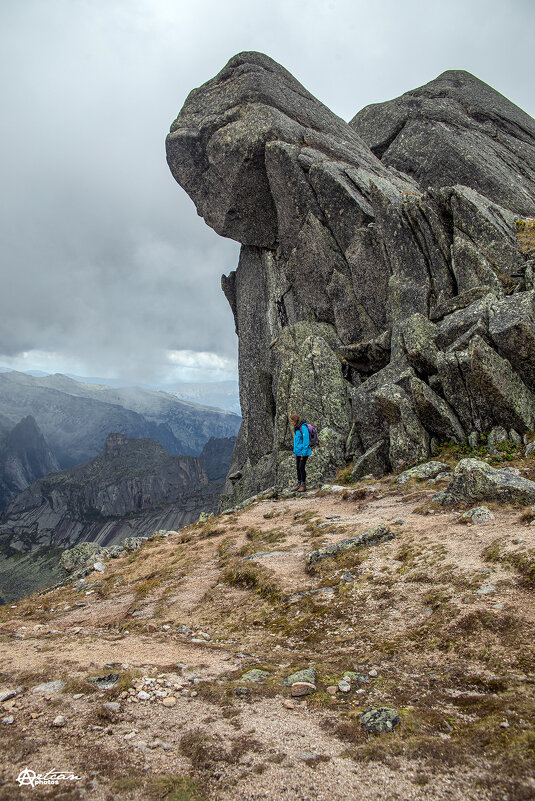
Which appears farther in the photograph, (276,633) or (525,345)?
(525,345)

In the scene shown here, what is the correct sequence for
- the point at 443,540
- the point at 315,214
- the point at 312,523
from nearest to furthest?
the point at 443,540
the point at 312,523
the point at 315,214

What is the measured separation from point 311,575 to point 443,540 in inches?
166

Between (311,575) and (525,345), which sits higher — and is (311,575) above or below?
below

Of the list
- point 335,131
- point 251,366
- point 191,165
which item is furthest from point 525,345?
point 191,165

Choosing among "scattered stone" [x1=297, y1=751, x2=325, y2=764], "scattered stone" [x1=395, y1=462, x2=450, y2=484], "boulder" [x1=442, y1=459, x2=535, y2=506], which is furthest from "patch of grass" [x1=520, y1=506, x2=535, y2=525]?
"scattered stone" [x1=395, y1=462, x2=450, y2=484]

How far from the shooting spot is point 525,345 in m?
23.2

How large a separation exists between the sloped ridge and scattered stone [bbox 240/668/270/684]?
54258 mm

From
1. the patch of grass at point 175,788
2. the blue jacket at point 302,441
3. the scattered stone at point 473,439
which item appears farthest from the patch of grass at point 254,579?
the scattered stone at point 473,439

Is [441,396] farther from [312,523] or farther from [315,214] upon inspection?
[315,214]

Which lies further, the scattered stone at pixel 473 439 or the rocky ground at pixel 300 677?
the scattered stone at pixel 473 439

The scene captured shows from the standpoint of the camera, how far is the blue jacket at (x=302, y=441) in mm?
27000

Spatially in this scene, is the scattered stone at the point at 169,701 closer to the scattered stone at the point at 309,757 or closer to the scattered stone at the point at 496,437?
the scattered stone at the point at 309,757

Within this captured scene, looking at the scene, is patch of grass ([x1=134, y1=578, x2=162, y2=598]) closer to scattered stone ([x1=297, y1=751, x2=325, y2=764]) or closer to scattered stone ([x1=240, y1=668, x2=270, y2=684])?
scattered stone ([x1=240, y1=668, x2=270, y2=684])

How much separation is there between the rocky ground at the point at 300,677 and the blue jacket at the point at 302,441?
1134cm
